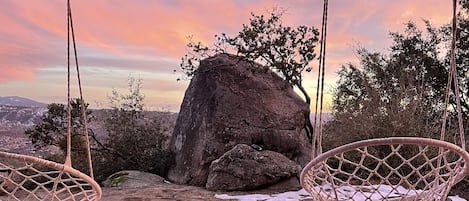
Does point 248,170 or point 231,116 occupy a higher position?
point 231,116

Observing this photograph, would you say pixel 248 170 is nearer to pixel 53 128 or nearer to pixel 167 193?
pixel 167 193

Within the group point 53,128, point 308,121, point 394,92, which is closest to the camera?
point 53,128

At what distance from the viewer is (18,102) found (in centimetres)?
577

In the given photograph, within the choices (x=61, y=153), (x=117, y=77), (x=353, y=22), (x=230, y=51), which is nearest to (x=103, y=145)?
(x=61, y=153)

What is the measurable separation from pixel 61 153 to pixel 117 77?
3.94 ft

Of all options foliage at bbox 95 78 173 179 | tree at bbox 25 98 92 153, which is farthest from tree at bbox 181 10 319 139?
tree at bbox 25 98 92 153

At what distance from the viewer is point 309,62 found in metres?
5.86

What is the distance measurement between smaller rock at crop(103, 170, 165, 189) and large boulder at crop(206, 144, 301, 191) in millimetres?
717

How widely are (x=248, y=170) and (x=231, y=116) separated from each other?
3.41ft

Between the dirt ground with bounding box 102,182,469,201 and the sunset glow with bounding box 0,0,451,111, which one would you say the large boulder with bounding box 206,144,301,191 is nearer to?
the dirt ground with bounding box 102,182,469,201

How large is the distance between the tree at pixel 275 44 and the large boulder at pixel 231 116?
0.52 ft

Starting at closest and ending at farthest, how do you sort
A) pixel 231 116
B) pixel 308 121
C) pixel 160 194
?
pixel 160 194 < pixel 231 116 < pixel 308 121

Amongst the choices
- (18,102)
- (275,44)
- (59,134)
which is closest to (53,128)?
(59,134)

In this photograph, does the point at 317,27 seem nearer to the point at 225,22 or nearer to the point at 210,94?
the point at 225,22
